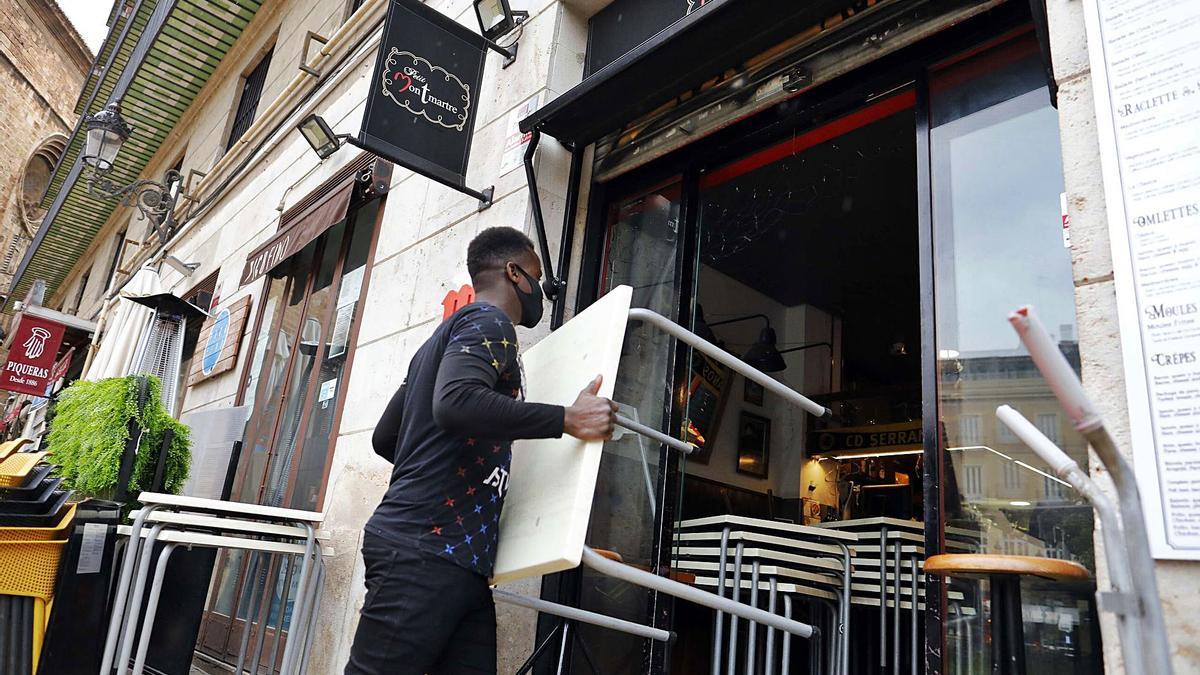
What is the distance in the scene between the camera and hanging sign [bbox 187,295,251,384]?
753 cm

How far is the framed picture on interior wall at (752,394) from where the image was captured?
725 cm

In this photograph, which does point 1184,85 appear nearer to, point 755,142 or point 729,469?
point 755,142

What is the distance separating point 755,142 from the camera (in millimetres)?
3465

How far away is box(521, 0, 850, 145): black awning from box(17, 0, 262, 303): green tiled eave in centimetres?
856

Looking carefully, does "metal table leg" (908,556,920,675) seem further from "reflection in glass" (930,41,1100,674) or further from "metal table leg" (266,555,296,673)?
"metal table leg" (266,555,296,673)

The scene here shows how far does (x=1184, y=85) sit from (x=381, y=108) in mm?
3138

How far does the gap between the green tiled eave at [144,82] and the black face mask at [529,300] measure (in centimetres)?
965

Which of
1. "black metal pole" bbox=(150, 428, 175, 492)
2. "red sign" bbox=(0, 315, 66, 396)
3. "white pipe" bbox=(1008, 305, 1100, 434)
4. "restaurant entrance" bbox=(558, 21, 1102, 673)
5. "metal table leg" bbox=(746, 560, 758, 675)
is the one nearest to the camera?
"white pipe" bbox=(1008, 305, 1100, 434)

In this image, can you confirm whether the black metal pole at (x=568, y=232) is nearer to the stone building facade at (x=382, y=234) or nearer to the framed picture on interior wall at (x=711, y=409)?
the stone building facade at (x=382, y=234)

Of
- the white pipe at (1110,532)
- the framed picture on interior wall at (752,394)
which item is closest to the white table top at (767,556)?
the white pipe at (1110,532)

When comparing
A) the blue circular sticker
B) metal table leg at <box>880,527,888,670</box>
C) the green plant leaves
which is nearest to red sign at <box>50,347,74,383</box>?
the blue circular sticker

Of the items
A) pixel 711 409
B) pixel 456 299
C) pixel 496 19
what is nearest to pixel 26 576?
pixel 456 299

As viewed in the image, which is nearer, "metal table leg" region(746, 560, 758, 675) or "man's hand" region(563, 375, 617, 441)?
"man's hand" region(563, 375, 617, 441)

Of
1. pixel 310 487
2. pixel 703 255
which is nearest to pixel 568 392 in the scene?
pixel 703 255
